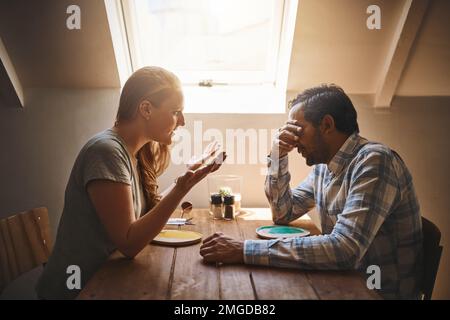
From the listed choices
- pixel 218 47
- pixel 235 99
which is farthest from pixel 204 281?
pixel 218 47

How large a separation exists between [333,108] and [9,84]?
4.76ft

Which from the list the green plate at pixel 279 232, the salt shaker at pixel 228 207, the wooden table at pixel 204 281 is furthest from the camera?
the salt shaker at pixel 228 207

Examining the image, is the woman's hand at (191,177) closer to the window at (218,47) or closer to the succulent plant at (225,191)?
the succulent plant at (225,191)

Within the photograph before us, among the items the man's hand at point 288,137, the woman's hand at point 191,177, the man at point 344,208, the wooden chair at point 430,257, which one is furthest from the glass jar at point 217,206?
the wooden chair at point 430,257

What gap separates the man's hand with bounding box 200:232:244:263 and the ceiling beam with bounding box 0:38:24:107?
1.35 m

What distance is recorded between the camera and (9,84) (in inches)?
82.8

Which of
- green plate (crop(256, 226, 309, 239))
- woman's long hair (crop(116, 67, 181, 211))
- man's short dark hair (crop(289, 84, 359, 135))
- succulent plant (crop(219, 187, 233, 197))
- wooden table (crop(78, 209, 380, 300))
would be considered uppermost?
woman's long hair (crop(116, 67, 181, 211))

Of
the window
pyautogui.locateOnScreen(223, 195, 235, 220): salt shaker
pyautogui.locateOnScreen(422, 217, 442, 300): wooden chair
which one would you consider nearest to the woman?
pyautogui.locateOnScreen(223, 195, 235, 220): salt shaker

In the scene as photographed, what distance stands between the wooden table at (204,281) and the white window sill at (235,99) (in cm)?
111

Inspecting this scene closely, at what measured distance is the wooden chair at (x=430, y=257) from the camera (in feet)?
4.34

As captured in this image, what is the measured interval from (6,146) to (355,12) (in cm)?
168

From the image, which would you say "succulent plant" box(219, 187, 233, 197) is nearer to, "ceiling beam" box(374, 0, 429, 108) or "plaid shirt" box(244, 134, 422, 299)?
"plaid shirt" box(244, 134, 422, 299)

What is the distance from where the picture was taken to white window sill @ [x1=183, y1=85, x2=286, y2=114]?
2.31 meters
